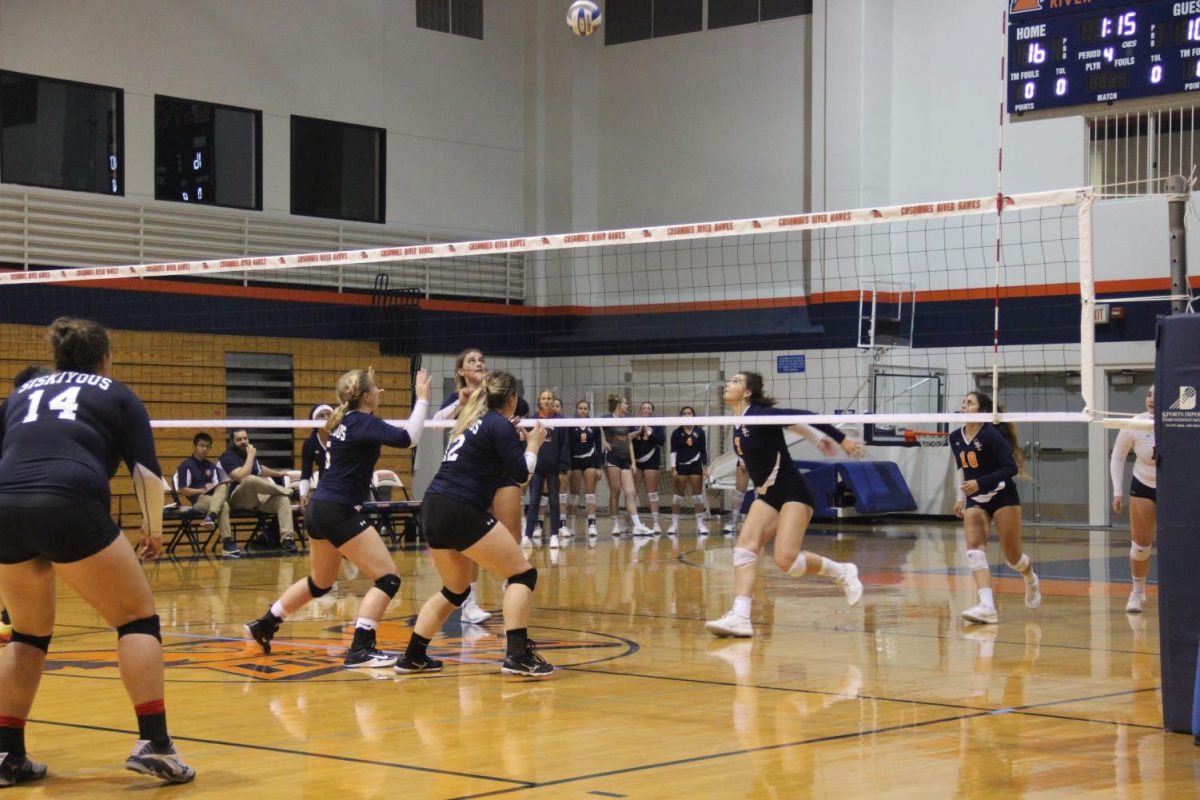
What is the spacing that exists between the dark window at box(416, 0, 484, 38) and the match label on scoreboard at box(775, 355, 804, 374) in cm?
765

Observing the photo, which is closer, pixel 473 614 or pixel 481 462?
pixel 481 462

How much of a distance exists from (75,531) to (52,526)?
7 centimetres

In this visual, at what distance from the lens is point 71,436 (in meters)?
5.11

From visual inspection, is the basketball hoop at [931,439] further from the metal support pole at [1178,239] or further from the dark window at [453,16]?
the metal support pole at [1178,239]

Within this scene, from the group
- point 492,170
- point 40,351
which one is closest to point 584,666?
point 40,351

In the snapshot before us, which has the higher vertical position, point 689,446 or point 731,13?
point 731,13

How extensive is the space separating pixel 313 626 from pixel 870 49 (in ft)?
51.2

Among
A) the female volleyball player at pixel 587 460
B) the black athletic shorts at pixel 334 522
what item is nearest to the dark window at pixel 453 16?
the female volleyball player at pixel 587 460

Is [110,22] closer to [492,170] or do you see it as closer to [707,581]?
[492,170]

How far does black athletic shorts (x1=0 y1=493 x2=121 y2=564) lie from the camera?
4953 mm

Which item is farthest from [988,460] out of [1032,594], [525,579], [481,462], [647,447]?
[647,447]

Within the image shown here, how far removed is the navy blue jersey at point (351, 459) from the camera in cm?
795

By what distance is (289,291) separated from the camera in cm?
2181

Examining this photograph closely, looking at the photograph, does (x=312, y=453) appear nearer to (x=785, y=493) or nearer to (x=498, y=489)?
(x=498, y=489)
